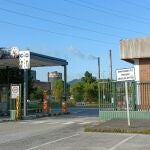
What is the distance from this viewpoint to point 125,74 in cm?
2111

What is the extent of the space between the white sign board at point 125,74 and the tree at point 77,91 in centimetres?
5906

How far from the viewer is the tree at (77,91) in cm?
8064

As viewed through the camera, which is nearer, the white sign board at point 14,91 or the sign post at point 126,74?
the sign post at point 126,74

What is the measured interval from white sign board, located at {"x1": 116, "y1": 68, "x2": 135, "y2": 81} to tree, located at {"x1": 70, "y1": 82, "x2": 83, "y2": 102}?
5906 centimetres

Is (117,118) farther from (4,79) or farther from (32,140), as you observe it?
(4,79)

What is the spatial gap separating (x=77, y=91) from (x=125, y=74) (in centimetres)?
6061

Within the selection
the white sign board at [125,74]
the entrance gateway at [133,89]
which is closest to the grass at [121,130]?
the white sign board at [125,74]

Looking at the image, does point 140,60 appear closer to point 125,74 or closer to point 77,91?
point 125,74

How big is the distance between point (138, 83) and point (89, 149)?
41.1 feet

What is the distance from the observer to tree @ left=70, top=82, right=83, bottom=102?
80644 mm

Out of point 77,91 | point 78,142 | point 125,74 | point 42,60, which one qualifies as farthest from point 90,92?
point 78,142

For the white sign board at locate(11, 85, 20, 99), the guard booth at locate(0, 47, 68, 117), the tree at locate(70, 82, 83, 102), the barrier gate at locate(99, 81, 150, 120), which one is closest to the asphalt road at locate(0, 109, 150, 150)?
the barrier gate at locate(99, 81, 150, 120)

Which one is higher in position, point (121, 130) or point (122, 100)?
point (122, 100)

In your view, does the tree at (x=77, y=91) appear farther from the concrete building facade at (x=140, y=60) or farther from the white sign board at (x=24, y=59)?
the concrete building facade at (x=140, y=60)
